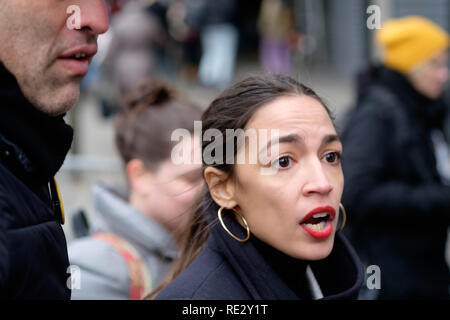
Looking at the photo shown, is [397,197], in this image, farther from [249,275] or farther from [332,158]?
[249,275]

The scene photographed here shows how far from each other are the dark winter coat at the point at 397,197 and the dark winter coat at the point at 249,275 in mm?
1647

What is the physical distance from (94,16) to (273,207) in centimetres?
67

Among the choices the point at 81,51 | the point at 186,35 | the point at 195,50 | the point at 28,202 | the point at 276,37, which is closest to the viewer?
the point at 28,202

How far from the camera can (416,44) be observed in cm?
394

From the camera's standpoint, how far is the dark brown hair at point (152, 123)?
9.59ft

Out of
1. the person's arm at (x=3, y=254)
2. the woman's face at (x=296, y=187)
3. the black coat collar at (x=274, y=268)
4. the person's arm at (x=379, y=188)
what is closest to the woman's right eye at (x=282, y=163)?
the woman's face at (x=296, y=187)

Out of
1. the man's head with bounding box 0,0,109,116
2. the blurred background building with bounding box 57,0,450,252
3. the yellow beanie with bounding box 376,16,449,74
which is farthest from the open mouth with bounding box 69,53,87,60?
the blurred background building with bounding box 57,0,450,252

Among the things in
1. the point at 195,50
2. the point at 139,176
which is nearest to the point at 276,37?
the point at 195,50

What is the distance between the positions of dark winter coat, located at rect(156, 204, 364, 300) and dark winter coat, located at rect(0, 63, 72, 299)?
1.17 feet

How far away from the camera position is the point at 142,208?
2877 mm

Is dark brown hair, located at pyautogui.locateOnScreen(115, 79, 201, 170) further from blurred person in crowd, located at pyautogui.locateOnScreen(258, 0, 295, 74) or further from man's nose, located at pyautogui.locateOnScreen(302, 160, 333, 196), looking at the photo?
blurred person in crowd, located at pyautogui.locateOnScreen(258, 0, 295, 74)

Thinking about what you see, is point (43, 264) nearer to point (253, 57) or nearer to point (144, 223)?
point (144, 223)

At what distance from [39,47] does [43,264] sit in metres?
0.50

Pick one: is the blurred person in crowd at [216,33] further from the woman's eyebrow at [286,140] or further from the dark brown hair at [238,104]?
the woman's eyebrow at [286,140]
